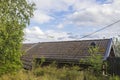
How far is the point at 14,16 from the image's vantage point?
742 inches

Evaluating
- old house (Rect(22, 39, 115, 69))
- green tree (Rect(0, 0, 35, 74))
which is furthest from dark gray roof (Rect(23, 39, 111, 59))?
green tree (Rect(0, 0, 35, 74))

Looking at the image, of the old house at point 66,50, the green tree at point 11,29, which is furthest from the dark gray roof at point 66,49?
the green tree at point 11,29

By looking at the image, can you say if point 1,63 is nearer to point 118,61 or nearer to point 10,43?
point 10,43

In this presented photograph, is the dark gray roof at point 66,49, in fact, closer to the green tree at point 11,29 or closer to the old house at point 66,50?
the old house at point 66,50

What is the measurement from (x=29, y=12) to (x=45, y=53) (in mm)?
14523

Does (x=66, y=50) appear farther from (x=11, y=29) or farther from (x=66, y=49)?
(x=11, y=29)

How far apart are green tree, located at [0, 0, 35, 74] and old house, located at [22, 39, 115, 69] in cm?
890

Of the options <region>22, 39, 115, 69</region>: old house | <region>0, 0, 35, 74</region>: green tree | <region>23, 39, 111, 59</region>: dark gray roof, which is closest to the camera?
<region>0, 0, 35, 74</region>: green tree

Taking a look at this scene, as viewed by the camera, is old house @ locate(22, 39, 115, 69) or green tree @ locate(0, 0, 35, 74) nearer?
green tree @ locate(0, 0, 35, 74)

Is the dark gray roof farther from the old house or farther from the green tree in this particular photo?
the green tree

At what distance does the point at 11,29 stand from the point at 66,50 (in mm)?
13659

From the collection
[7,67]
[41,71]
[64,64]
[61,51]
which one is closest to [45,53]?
[61,51]

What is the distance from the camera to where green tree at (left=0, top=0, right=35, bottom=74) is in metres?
18.2

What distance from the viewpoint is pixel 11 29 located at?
18734mm
